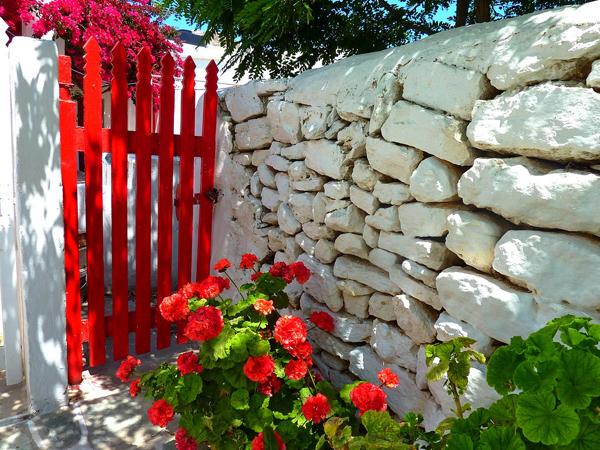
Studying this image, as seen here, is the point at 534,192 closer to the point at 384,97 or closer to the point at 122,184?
the point at 384,97

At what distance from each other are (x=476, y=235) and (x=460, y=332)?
37 centimetres

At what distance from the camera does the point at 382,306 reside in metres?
2.13

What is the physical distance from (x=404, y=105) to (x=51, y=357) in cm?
232

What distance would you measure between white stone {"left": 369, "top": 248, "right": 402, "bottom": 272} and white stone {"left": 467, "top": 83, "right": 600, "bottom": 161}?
631 mm

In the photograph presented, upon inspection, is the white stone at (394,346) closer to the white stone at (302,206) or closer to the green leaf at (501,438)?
the white stone at (302,206)

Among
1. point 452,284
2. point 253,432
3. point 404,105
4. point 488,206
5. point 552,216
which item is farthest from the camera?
point 253,432

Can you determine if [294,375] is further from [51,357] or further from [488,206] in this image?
[51,357]

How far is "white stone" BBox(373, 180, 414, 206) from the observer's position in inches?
76.4

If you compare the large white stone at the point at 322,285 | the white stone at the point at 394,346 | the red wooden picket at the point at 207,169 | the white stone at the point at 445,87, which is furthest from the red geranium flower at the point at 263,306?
the red wooden picket at the point at 207,169

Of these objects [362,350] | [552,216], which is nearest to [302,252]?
[362,350]

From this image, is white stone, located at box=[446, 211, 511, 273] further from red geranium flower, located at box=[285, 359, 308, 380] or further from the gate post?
the gate post

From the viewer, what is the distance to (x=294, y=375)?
193 cm

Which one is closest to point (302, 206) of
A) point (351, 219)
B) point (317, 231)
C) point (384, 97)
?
point (317, 231)

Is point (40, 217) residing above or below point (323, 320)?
above
